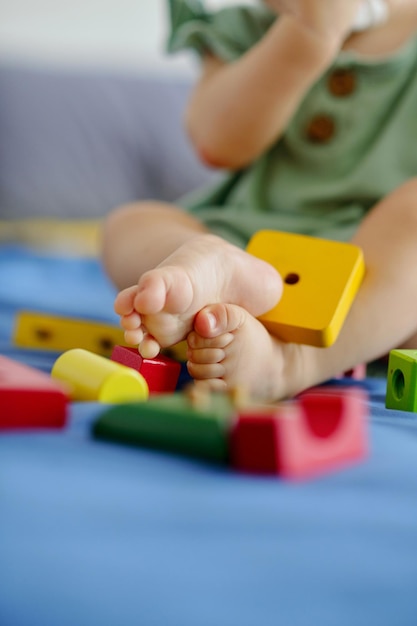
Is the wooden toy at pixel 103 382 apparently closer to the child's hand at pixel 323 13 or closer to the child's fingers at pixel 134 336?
the child's fingers at pixel 134 336

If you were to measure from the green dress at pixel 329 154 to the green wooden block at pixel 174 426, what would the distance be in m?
0.59

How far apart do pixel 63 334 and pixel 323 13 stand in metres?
0.43

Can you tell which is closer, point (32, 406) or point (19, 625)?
point (19, 625)

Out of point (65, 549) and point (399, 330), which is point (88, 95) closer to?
point (399, 330)

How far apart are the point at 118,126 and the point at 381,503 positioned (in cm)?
168

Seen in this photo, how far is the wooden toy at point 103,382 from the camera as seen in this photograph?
583mm

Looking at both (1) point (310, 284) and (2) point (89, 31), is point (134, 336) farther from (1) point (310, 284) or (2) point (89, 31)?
(2) point (89, 31)

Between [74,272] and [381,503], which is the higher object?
[381,503]

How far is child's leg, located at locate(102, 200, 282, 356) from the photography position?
2.05ft

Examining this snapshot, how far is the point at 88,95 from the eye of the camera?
2049 mm

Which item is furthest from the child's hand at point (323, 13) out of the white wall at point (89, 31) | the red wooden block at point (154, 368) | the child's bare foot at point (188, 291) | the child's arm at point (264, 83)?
the white wall at point (89, 31)

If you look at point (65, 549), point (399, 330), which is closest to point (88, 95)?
point (399, 330)

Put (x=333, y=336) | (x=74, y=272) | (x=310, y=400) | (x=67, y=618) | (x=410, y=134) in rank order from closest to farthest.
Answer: (x=67, y=618) < (x=310, y=400) < (x=333, y=336) < (x=410, y=134) < (x=74, y=272)

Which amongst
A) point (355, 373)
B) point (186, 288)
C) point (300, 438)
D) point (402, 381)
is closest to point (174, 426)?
point (300, 438)
